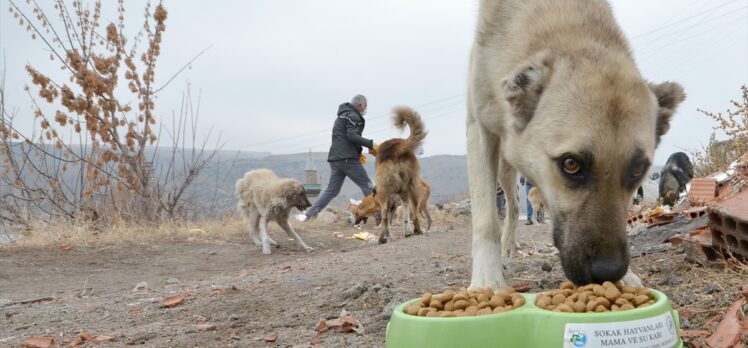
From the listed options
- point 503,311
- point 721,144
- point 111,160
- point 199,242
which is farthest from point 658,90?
point 111,160

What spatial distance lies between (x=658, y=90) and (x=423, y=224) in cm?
1462

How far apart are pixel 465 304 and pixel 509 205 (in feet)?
9.75

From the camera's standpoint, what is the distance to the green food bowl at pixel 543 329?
1.74 metres

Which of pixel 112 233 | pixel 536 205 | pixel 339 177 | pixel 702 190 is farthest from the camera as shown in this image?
pixel 536 205

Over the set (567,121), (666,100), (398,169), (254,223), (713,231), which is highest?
(398,169)

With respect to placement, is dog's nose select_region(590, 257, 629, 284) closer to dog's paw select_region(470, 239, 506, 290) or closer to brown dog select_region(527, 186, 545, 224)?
dog's paw select_region(470, 239, 506, 290)

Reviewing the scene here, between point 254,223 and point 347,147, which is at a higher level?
point 347,147

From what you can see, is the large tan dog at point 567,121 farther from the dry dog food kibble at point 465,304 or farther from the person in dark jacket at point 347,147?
the person in dark jacket at point 347,147

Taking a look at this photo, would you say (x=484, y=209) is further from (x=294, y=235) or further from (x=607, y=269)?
(x=294, y=235)

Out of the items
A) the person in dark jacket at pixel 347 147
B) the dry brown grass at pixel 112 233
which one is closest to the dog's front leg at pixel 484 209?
the dry brown grass at pixel 112 233

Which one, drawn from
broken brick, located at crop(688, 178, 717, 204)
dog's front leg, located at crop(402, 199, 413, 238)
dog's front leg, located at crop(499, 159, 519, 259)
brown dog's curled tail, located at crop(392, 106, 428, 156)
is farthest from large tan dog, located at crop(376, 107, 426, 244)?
dog's front leg, located at crop(499, 159, 519, 259)

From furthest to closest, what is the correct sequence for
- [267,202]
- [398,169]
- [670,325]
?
[398,169] < [267,202] < [670,325]

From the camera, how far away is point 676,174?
10164mm

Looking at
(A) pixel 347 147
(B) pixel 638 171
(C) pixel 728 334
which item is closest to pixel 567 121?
(B) pixel 638 171
